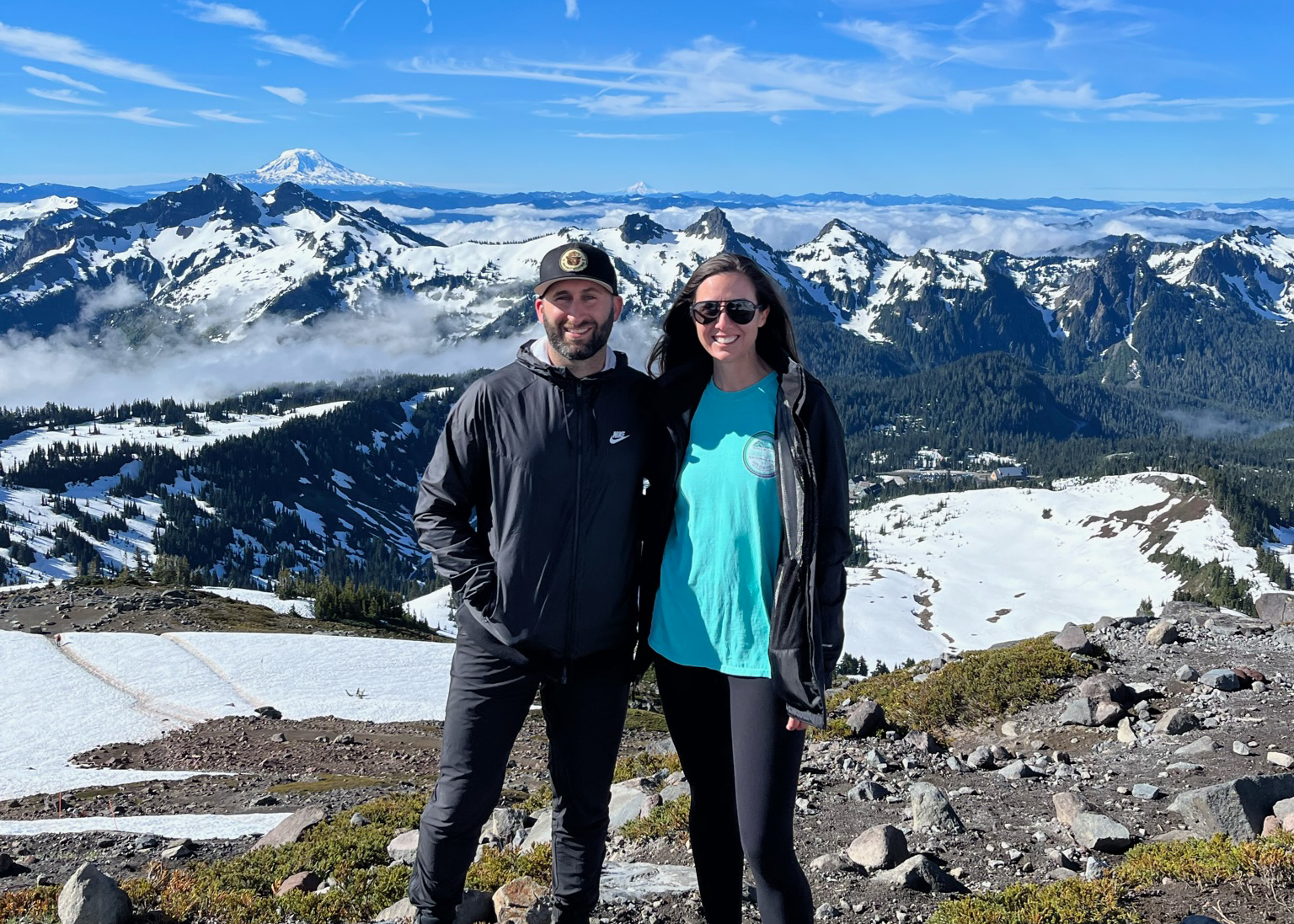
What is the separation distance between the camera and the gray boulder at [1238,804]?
9516 millimetres

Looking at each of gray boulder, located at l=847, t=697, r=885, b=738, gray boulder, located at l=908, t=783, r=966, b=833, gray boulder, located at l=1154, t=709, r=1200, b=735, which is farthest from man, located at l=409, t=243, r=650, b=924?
gray boulder, located at l=1154, t=709, r=1200, b=735

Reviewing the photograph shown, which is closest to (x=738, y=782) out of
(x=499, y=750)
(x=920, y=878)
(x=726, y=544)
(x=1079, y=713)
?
(x=726, y=544)

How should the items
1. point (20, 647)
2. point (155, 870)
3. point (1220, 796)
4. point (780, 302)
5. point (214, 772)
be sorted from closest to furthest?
point (780, 302)
point (1220, 796)
point (155, 870)
point (214, 772)
point (20, 647)

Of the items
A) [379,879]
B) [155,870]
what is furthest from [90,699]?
[379,879]

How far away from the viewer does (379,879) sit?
9.99 m

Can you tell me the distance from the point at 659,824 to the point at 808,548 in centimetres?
723

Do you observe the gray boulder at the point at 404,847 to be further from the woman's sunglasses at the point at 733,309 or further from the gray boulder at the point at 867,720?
the woman's sunglasses at the point at 733,309

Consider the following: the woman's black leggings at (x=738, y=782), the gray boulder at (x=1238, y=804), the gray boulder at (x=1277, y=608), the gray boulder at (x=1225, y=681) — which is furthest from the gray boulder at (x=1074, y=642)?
the woman's black leggings at (x=738, y=782)

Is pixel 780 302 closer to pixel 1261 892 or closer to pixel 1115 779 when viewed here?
pixel 1261 892

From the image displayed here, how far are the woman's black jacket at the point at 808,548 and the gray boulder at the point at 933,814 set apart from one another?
6085 mm

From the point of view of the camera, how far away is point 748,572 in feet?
19.3

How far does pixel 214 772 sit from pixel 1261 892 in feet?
82.7

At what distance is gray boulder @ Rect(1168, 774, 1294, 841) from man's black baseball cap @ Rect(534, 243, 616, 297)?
8.88 metres

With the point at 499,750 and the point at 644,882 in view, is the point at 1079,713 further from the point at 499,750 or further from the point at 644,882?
the point at 499,750
